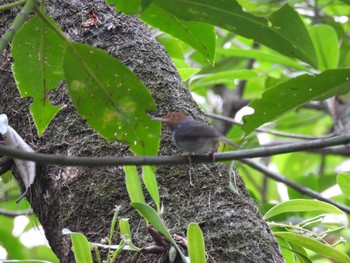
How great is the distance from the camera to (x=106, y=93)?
5.49ft

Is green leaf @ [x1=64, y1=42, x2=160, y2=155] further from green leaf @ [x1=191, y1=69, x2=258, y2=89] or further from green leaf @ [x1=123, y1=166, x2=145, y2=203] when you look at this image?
green leaf @ [x1=191, y1=69, x2=258, y2=89]

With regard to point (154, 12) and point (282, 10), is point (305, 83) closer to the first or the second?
point (282, 10)

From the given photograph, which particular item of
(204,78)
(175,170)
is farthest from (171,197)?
(204,78)

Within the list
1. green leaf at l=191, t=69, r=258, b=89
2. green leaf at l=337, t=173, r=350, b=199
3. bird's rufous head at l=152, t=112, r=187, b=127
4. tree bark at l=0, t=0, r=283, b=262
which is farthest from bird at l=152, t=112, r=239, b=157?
green leaf at l=191, t=69, r=258, b=89

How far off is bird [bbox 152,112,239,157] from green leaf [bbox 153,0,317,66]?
0.29 m

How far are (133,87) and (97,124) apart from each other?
131 mm

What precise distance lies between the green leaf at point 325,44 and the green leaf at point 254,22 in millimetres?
1899

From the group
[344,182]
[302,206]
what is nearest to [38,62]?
[302,206]

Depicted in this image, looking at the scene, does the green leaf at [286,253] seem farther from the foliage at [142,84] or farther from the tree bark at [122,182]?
the tree bark at [122,182]

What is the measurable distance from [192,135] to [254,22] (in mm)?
344

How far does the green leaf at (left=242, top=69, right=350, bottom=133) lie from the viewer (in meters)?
1.71

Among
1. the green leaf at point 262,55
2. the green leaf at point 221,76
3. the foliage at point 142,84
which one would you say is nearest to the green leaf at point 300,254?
the foliage at point 142,84

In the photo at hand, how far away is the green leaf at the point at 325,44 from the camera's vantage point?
3611 millimetres

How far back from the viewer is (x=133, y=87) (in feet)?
5.52
